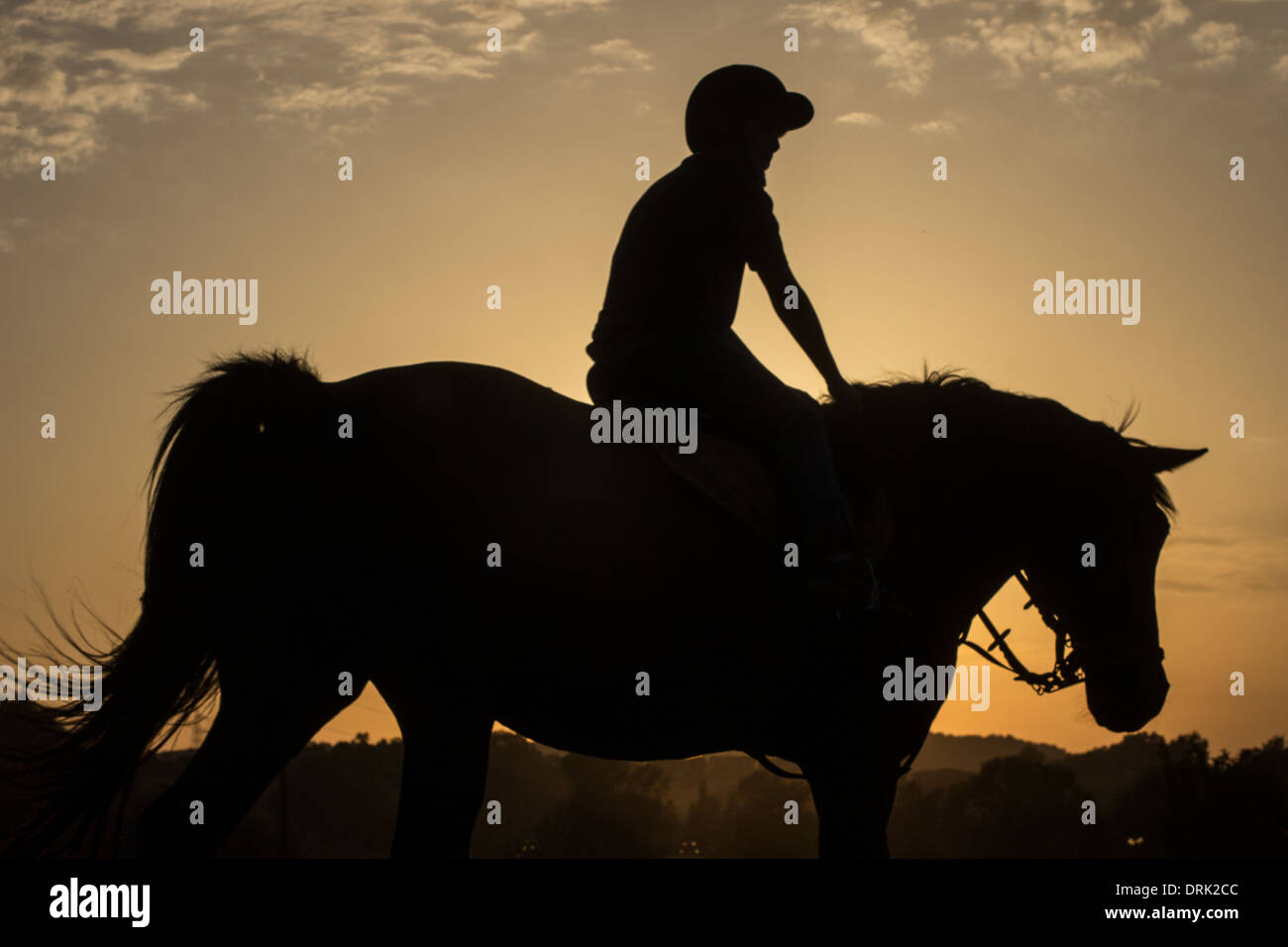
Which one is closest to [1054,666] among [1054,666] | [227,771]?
[1054,666]

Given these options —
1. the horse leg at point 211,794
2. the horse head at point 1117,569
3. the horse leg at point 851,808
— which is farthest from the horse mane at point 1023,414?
the horse leg at point 211,794

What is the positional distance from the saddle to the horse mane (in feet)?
4.07

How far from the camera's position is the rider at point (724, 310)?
16.8ft

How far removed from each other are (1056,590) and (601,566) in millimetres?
2968

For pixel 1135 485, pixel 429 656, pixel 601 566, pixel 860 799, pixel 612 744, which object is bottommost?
pixel 860 799

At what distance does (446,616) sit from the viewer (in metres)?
4.67

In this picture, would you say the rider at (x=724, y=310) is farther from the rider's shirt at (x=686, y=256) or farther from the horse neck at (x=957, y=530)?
the horse neck at (x=957, y=530)

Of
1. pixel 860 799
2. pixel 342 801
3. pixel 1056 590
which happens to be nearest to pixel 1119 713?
pixel 1056 590

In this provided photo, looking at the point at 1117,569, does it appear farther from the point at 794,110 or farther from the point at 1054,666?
the point at 794,110
